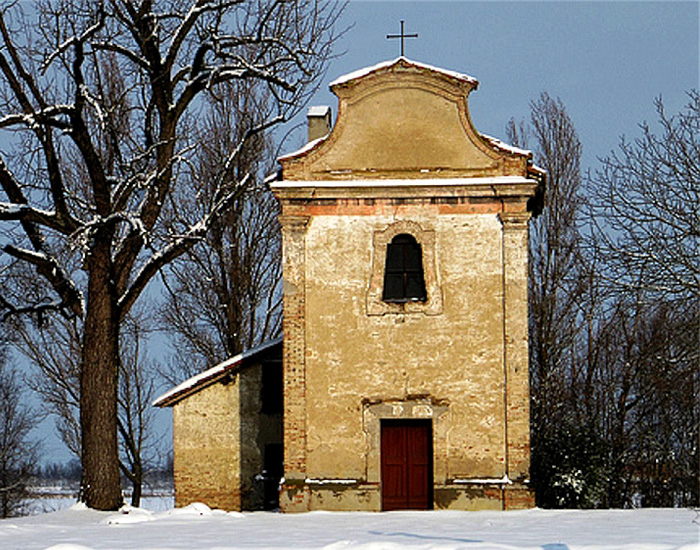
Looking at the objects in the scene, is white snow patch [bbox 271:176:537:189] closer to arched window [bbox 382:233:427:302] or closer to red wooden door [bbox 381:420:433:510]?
arched window [bbox 382:233:427:302]

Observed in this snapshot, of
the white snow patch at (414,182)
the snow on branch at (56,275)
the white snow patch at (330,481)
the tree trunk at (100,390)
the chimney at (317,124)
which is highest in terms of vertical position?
the chimney at (317,124)

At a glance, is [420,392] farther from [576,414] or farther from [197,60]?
[576,414]

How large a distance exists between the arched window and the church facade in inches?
1.0

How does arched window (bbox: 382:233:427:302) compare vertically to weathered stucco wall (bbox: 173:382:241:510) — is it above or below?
above

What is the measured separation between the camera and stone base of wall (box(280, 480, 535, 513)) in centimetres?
1697

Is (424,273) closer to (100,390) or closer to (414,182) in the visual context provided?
(414,182)

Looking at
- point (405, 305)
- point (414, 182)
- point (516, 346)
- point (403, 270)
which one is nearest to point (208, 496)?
point (405, 305)

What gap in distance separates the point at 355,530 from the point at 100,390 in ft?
20.4

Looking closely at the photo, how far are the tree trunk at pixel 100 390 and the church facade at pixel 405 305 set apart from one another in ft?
9.87

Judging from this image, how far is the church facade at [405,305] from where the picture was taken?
1725 cm

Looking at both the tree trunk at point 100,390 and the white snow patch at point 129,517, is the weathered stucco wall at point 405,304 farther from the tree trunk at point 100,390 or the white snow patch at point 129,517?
the tree trunk at point 100,390

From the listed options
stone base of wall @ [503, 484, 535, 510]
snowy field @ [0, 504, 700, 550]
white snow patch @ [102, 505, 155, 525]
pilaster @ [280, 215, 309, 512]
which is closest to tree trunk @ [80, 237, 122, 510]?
snowy field @ [0, 504, 700, 550]

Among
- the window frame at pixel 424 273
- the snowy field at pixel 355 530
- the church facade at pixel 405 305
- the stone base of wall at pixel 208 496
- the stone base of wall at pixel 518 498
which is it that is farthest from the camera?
the stone base of wall at pixel 208 496

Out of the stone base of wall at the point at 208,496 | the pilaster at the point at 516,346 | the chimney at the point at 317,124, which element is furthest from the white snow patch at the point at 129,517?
the chimney at the point at 317,124
